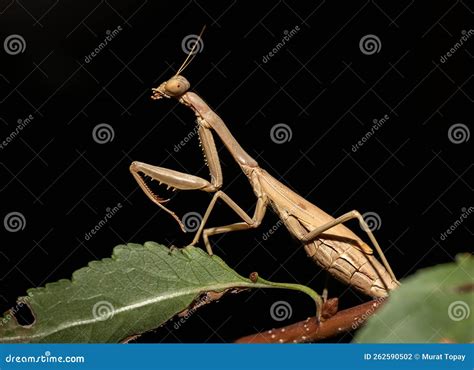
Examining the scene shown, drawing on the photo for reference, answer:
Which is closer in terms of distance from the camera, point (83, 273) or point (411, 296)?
point (411, 296)

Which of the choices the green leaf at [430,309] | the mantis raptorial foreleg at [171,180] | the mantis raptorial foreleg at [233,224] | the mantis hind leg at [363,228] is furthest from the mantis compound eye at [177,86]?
the green leaf at [430,309]

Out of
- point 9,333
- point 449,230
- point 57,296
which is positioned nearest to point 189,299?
point 57,296

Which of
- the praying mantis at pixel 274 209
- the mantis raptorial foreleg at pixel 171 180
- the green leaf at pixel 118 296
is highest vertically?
the praying mantis at pixel 274 209

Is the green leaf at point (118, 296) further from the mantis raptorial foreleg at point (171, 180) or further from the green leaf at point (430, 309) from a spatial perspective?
the green leaf at point (430, 309)

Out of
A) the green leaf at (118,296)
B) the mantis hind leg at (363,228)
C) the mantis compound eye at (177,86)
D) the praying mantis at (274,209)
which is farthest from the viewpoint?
the mantis compound eye at (177,86)

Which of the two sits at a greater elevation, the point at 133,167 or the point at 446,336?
the point at 446,336

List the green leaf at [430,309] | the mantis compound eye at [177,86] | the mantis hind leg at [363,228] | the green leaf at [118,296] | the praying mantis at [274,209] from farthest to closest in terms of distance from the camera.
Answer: the mantis compound eye at [177,86] < the praying mantis at [274,209] < the mantis hind leg at [363,228] < the green leaf at [118,296] < the green leaf at [430,309]

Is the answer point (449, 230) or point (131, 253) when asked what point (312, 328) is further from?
point (449, 230)
